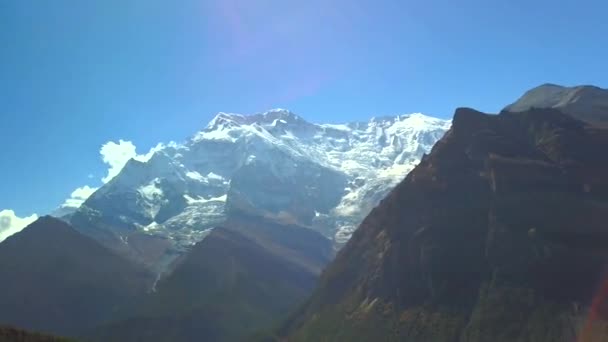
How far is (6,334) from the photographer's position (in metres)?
198
